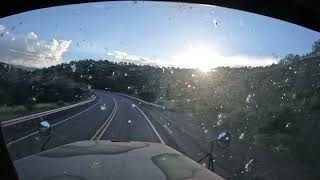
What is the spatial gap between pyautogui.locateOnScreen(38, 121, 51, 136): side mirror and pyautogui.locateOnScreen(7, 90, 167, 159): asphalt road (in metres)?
0.04

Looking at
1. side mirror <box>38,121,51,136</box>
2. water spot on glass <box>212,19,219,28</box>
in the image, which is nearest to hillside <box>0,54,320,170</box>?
side mirror <box>38,121,51,136</box>

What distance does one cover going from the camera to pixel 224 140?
1720 millimetres

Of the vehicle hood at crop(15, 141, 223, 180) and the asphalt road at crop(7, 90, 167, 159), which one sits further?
the asphalt road at crop(7, 90, 167, 159)

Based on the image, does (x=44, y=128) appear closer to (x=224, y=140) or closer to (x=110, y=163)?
(x=110, y=163)

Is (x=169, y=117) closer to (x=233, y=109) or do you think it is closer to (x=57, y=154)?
(x=233, y=109)

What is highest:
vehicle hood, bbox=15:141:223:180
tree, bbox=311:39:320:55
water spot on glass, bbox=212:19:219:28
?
water spot on glass, bbox=212:19:219:28

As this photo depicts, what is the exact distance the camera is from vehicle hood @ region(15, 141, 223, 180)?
5.41 ft

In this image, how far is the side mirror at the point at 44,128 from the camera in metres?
1.83

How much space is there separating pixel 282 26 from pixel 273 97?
334 millimetres

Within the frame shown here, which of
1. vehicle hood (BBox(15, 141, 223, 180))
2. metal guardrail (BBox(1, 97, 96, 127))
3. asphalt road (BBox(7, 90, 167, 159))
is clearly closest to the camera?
vehicle hood (BBox(15, 141, 223, 180))

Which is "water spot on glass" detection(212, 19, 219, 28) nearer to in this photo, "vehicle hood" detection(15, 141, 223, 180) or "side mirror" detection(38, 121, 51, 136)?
"vehicle hood" detection(15, 141, 223, 180)

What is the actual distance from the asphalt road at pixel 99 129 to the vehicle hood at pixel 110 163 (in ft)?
0.13

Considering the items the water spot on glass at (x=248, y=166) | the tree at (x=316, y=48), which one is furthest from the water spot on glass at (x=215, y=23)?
the water spot on glass at (x=248, y=166)

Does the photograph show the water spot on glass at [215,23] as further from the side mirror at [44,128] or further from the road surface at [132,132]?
the side mirror at [44,128]
